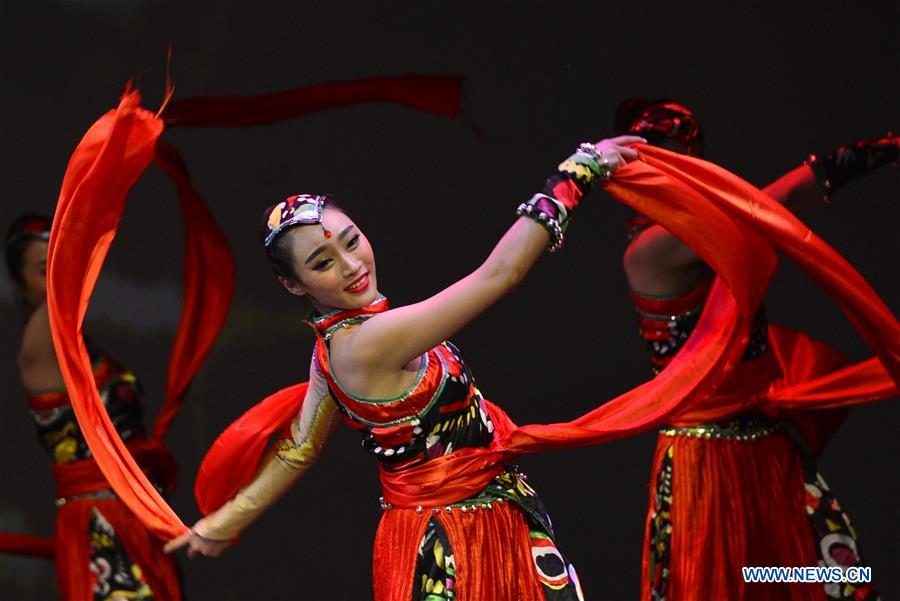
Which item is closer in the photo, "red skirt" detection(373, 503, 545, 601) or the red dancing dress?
"red skirt" detection(373, 503, 545, 601)

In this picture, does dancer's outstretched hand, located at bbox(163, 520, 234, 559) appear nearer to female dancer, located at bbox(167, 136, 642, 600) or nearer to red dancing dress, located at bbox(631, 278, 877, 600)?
female dancer, located at bbox(167, 136, 642, 600)

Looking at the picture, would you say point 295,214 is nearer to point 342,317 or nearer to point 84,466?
point 342,317

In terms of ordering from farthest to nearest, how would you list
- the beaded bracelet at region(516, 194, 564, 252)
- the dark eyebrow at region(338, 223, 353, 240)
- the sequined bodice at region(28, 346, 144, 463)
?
the sequined bodice at region(28, 346, 144, 463) → the dark eyebrow at region(338, 223, 353, 240) → the beaded bracelet at region(516, 194, 564, 252)

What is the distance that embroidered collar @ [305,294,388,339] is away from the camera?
9.48ft

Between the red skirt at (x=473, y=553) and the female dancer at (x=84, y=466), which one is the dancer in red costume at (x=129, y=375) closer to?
the female dancer at (x=84, y=466)

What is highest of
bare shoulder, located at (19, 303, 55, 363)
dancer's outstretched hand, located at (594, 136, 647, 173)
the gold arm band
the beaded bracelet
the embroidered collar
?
dancer's outstretched hand, located at (594, 136, 647, 173)

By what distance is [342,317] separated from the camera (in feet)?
9.51

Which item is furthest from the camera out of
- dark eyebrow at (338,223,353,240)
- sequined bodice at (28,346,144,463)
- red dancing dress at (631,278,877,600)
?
sequined bodice at (28,346,144,463)

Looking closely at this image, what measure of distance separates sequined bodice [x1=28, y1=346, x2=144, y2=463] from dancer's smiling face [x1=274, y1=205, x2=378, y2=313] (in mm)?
1471

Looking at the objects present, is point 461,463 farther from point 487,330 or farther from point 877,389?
point 487,330

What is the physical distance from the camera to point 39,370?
4.14 meters

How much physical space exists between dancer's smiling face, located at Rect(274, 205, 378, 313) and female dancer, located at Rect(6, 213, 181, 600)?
1.48 meters

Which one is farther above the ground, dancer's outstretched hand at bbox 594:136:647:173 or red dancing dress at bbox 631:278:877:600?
dancer's outstretched hand at bbox 594:136:647:173

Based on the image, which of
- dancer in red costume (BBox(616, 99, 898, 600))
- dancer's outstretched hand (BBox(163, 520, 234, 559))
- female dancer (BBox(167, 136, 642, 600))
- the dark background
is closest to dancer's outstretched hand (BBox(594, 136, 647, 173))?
female dancer (BBox(167, 136, 642, 600))
